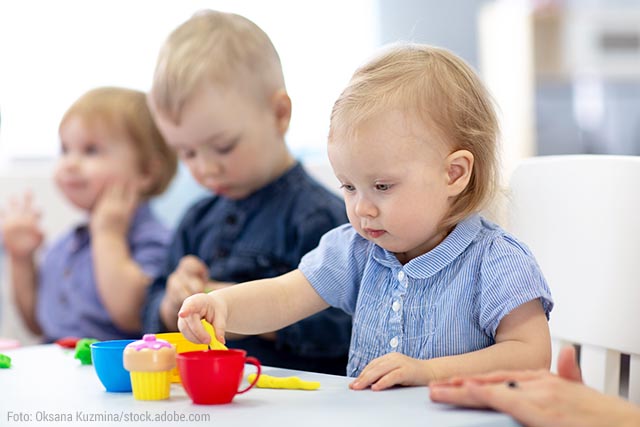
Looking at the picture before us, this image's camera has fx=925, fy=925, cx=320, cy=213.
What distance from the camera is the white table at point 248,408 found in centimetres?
66

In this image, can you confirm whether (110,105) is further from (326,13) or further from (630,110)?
(630,110)

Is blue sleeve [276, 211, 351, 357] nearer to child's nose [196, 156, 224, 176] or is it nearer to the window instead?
child's nose [196, 156, 224, 176]

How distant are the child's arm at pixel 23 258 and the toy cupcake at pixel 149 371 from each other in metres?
1.32

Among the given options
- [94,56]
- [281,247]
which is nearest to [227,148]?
[281,247]

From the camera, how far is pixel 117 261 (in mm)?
1760

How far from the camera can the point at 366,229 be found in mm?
911

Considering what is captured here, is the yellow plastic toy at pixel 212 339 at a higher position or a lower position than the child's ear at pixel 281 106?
lower

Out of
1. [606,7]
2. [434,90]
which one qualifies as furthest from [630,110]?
[434,90]

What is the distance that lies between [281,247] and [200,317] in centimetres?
53

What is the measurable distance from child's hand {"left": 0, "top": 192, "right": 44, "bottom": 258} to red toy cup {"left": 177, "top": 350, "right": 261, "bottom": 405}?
1381mm

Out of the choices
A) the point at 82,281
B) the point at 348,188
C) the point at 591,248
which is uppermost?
the point at 348,188

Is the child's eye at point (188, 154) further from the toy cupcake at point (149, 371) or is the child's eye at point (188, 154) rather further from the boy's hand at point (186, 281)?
the toy cupcake at point (149, 371)

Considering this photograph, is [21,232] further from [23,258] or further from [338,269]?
[338,269]

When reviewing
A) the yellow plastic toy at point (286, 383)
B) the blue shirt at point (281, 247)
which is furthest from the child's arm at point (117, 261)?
the yellow plastic toy at point (286, 383)
